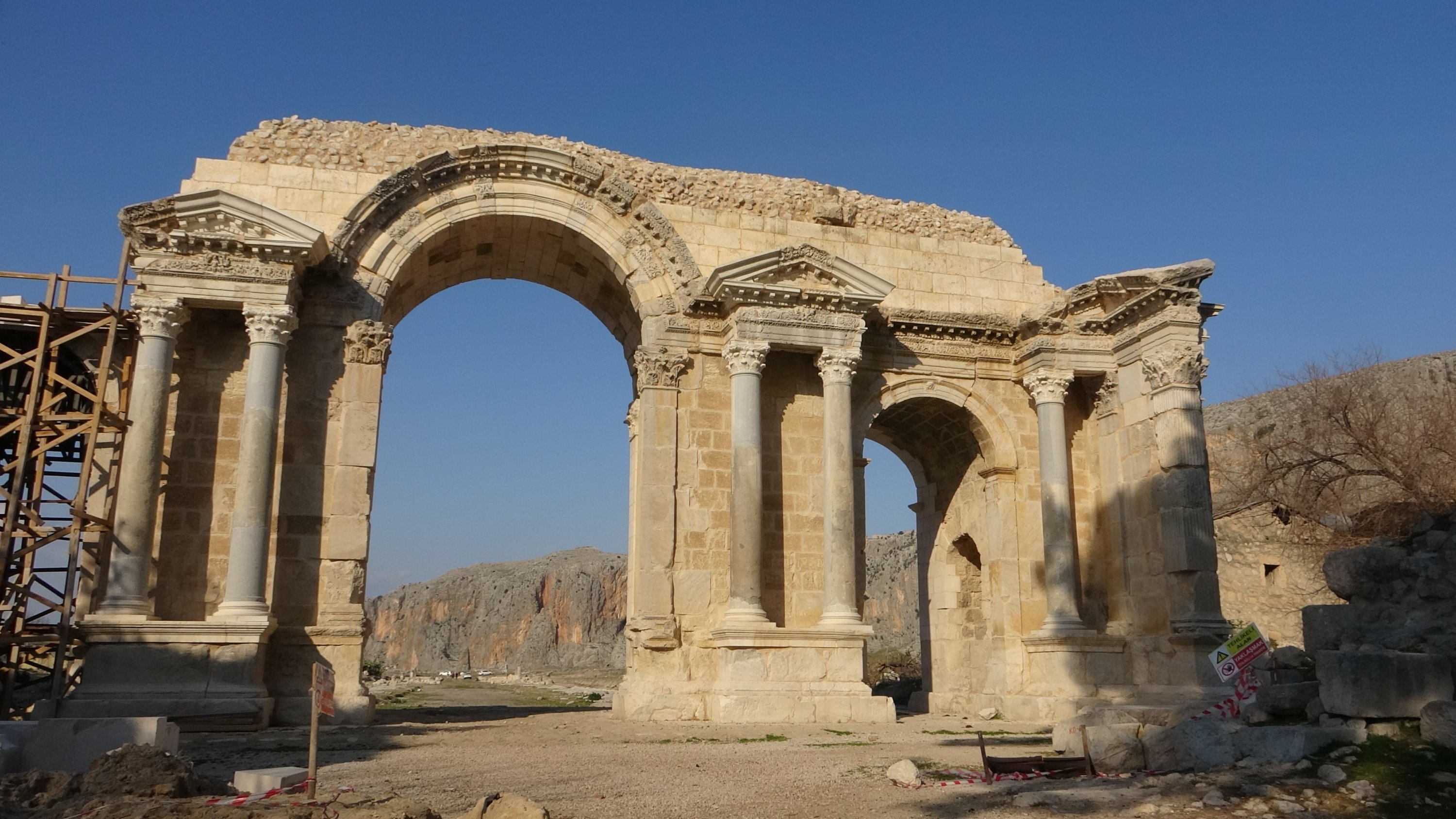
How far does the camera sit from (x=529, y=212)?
15.6 metres

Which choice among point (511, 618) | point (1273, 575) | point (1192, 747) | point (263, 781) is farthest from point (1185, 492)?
point (511, 618)

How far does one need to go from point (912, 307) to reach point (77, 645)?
11.9 m

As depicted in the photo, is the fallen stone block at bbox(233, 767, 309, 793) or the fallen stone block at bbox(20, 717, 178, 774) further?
the fallen stone block at bbox(20, 717, 178, 774)

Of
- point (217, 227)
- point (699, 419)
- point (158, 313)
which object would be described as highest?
point (217, 227)

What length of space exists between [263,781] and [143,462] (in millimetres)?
7022

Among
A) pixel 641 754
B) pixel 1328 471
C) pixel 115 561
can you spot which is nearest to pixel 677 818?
pixel 641 754

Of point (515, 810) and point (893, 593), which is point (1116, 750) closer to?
point (515, 810)

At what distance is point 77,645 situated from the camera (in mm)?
12562

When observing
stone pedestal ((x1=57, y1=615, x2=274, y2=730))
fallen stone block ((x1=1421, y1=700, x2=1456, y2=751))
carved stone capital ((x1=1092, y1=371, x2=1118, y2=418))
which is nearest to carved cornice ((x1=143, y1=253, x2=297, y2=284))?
stone pedestal ((x1=57, y1=615, x2=274, y2=730))

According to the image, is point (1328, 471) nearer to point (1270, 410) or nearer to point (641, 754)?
point (1270, 410)

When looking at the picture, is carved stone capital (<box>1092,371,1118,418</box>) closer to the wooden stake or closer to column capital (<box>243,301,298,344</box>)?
column capital (<box>243,301,298,344</box>)

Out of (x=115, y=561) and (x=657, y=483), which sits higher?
(x=657, y=483)

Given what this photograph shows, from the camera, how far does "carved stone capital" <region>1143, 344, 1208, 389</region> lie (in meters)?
15.5

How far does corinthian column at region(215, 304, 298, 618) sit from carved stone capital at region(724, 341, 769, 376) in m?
5.61
